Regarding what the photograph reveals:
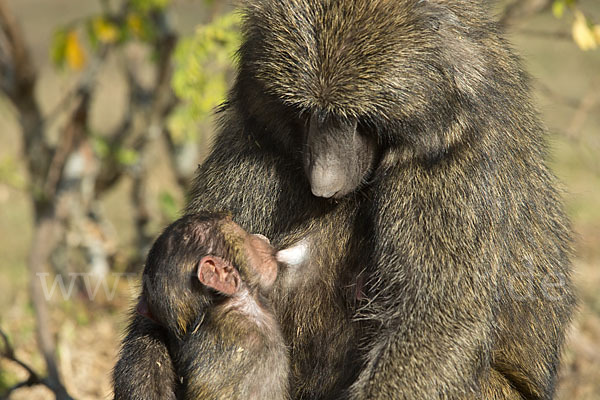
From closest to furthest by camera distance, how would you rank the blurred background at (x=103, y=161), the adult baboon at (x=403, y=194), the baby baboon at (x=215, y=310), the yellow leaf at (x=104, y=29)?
the adult baboon at (x=403, y=194)
the baby baboon at (x=215, y=310)
the blurred background at (x=103, y=161)
the yellow leaf at (x=104, y=29)

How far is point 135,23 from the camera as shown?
535 centimetres

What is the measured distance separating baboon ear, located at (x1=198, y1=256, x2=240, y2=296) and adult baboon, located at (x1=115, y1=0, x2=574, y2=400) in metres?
0.25

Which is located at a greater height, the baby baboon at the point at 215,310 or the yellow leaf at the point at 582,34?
the yellow leaf at the point at 582,34

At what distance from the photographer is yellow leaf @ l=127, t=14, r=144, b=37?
→ 5.35 m

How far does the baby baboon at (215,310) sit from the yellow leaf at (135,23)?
244 cm

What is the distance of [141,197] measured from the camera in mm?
6512

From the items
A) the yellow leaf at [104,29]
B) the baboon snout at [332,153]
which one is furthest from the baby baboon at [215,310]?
the yellow leaf at [104,29]

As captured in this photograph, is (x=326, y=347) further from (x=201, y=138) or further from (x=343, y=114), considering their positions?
(x=201, y=138)

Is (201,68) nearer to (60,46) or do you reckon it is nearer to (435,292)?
(60,46)

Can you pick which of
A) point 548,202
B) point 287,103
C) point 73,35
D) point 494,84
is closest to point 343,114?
point 287,103

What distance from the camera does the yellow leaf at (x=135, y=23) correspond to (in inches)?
211

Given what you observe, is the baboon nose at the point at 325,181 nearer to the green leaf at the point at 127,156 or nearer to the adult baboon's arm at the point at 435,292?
the adult baboon's arm at the point at 435,292

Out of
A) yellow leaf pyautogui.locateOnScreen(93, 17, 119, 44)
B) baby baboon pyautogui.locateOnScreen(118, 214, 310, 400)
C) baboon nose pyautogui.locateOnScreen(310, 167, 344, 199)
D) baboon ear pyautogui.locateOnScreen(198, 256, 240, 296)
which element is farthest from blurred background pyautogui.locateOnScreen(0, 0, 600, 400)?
baboon nose pyautogui.locateOnScreen(310, 167, 344, 199)

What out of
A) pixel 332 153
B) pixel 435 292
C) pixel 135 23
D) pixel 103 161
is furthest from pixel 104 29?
pixel 435 292
